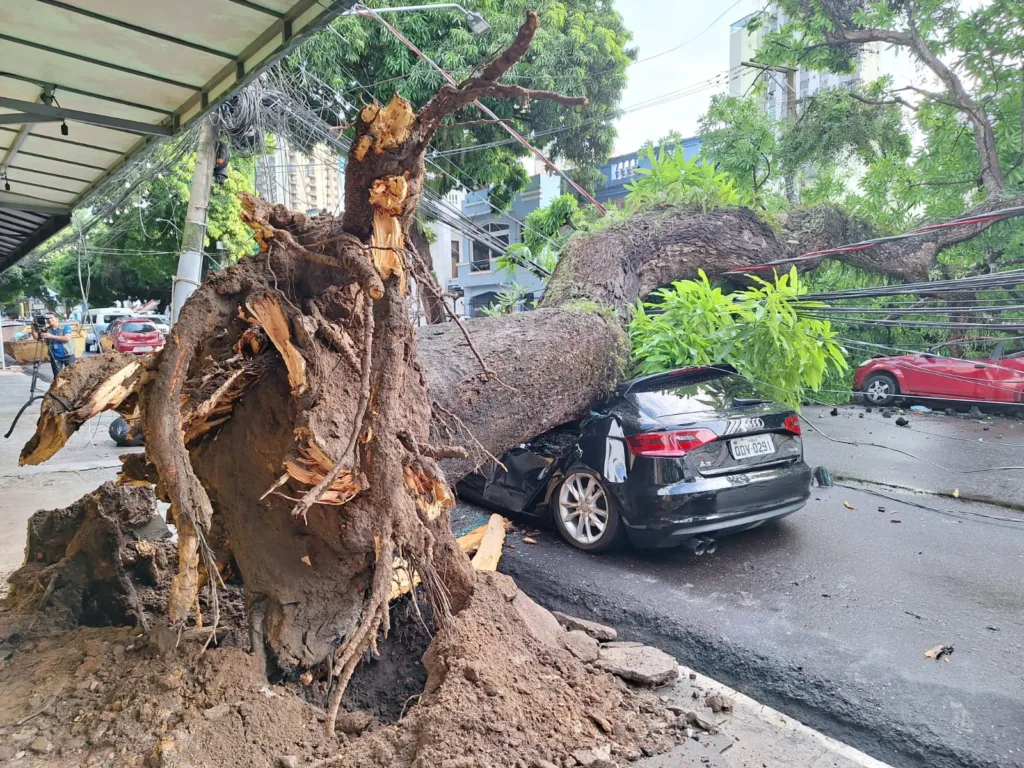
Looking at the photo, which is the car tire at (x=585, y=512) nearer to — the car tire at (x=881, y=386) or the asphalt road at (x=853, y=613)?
the asphalt road at (x=853, y=613)

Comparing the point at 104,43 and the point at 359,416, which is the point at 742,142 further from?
the point at 359,416

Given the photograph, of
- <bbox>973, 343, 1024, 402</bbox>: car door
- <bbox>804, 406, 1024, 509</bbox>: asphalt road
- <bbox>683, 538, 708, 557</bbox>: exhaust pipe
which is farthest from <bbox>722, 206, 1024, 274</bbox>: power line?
<bbox>683, 538, 708, 557</bbox>: exhaust pipe

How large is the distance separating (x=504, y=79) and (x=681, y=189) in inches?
284

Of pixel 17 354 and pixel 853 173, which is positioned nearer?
pixel 853 173

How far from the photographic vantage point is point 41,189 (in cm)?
714

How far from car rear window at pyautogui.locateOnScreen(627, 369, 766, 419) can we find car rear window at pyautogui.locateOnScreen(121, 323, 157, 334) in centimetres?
2070

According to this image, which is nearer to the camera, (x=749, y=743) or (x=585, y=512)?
(x=749, y=743)

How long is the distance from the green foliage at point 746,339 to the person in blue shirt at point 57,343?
1088cm

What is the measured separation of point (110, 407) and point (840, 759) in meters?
3.16

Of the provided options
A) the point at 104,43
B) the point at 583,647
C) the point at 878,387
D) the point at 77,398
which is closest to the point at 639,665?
the point at 583,647

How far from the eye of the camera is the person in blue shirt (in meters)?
11.3

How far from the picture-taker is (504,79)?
517 inches

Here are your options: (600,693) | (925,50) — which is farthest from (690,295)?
(925,50)

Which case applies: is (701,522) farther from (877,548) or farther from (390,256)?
(390,256)
